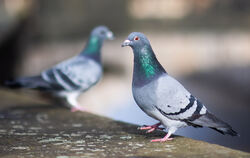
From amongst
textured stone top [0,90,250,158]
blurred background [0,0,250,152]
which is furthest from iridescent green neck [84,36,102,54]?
blurred background [0,0,250,152]

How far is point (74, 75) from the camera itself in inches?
236

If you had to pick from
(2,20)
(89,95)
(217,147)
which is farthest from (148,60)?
(2,20)

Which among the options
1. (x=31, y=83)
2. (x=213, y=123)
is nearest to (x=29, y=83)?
(x=31, y=83)

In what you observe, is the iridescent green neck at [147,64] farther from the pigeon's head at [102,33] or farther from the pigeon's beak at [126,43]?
the pigeon's head at [102,33]

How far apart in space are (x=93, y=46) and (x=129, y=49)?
7403 mm

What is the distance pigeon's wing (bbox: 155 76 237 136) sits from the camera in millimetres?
3740

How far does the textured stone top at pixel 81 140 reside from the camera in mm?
3521

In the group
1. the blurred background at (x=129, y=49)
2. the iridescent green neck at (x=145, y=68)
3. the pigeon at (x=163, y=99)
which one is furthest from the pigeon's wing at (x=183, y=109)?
the blurred background at (x=129, y=49)

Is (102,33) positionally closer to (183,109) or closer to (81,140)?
(81,140)

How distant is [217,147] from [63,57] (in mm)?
9726

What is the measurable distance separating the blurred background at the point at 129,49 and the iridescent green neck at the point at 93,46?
5.13 metres

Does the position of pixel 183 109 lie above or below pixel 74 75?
below

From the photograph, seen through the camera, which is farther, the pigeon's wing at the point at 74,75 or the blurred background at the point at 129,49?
the blurred background at the point at 129,49

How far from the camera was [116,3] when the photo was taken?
14.6m
